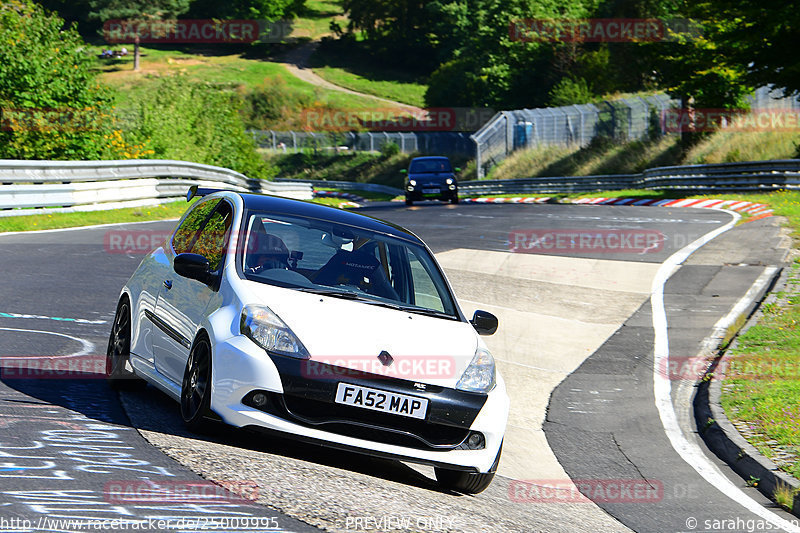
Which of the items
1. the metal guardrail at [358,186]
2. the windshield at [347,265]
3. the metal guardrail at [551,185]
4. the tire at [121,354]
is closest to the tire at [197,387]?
the windshield at [347,265]

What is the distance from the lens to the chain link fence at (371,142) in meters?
71.4

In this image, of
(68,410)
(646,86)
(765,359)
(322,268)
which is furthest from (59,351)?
(646,86)

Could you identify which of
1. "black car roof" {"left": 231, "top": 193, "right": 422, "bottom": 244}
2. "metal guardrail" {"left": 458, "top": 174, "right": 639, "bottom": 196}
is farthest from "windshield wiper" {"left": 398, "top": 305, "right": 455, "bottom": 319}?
"metal guardrail" {"left": 458, "top": 174, "right": 639, "bottom": 196}

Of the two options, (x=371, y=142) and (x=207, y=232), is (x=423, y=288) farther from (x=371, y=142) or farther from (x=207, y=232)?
(x=371, y=142)

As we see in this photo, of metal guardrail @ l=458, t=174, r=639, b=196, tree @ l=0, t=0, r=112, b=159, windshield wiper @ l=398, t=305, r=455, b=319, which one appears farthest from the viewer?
metal guardrail @ l=458, t=174, r=639, b=196

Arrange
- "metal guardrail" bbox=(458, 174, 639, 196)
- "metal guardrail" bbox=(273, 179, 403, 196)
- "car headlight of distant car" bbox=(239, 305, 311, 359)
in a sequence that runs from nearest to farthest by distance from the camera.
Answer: "car headlight of distant car" bbox=(239, 305, 311, 359)
"metal guardrail" bbox=(458, 174, 639, 196)
"metal guardrail" bbox=(273, 179, 403, 196)

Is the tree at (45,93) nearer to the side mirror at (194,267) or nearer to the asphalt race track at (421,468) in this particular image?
the asphalt race track at (421,468)

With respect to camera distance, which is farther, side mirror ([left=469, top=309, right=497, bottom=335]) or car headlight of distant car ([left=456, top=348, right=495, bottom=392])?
side mirror ([left=469, top=309, right=497, bottom=335])

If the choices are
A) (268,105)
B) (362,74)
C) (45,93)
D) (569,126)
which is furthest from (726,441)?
(362,74)

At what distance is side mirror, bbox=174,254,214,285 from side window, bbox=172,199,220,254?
899 mm

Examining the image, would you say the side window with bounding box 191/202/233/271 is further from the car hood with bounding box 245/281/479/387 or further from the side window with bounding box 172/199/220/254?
the car hood with bounding box 245/281/479/387

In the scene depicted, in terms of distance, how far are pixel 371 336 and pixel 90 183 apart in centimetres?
1853

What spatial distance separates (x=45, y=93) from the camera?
25875 millimetres

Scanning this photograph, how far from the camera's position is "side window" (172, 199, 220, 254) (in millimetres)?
7723
